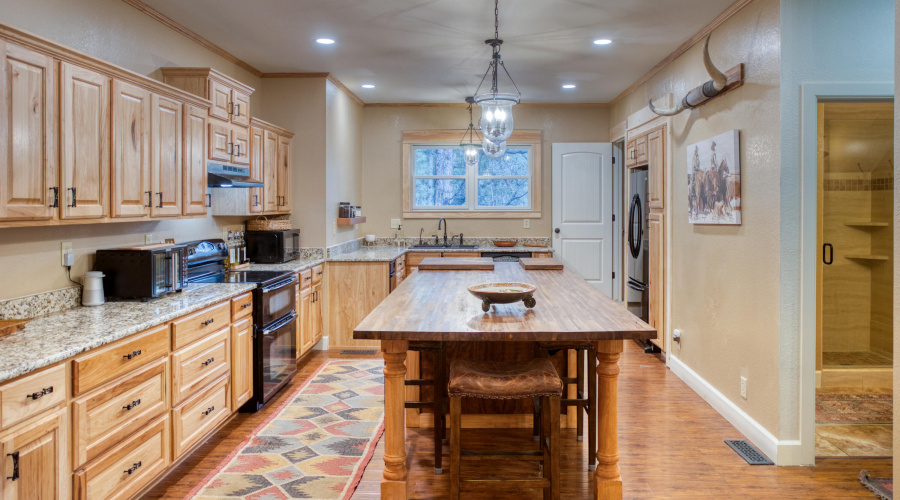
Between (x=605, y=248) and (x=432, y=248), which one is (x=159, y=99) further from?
(x=605, y=248)


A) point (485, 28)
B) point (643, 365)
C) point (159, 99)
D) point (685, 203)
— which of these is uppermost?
point (485, 28)

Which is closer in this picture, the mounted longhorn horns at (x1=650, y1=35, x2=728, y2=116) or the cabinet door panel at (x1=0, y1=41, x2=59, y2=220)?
the cabinet door panel at (x1=0, y1=41, x2=59, y2=220)

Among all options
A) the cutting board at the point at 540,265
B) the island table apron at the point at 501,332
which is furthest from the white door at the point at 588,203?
the island table apron at the point at 501,332

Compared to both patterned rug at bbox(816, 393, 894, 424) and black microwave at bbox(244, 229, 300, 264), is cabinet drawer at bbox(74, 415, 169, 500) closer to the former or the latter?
black microwave at bbox(244, 229, 300, 264)

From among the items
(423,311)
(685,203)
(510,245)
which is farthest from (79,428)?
(510,245)

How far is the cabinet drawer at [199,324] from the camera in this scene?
2.74 meters

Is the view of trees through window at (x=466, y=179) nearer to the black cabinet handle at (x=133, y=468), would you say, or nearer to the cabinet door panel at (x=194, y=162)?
the cabinet door panel at (x=194, y=162)

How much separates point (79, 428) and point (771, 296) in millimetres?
3241

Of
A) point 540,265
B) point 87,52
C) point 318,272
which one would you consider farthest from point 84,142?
point 540,265

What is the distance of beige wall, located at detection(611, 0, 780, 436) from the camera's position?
313 centimetres

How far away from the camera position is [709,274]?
13.2 ft

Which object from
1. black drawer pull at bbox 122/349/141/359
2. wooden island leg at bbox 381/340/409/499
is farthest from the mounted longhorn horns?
black drawer pull at bbox 122/349/141/359

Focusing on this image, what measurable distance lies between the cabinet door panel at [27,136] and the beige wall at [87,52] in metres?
0.35

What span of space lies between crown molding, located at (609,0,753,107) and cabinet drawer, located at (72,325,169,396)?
3654 mm
